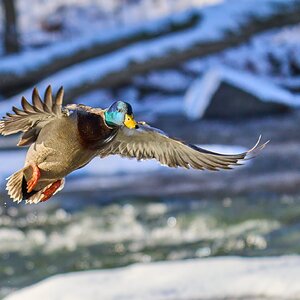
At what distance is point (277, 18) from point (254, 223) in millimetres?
1803

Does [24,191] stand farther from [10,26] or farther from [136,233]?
[10,26]

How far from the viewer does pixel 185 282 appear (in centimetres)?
581

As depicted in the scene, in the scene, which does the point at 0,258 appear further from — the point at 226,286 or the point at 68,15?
the point at 68,15

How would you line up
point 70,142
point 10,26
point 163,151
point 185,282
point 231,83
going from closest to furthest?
1. point 70,142
2. point 163,151
3. point 185,282
4. point 231,83
5. point 10,26

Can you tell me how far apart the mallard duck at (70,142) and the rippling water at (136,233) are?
3.97 metres

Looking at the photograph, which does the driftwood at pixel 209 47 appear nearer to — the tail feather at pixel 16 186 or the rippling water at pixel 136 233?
the rippling water at pixel 136 233

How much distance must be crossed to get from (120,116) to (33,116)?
1.00 feet

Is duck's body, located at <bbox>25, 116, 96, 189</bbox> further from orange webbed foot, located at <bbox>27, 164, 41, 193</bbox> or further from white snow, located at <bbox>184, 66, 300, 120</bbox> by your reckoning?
white snow, located at <bbox>184, 66, 300, 120</bbox>

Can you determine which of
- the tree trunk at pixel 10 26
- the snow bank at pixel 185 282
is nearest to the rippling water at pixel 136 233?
the snow bank at pixel 185 282

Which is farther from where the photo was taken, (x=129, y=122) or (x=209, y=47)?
(x=209, y=47)

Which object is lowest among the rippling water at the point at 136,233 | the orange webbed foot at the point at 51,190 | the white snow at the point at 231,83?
the orange webbed foot at the point at 51,190

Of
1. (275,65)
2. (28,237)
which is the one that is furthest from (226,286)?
(275,65)

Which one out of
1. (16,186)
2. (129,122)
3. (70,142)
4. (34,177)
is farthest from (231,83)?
(129,122)

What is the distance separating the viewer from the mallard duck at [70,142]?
2121 millimetres
